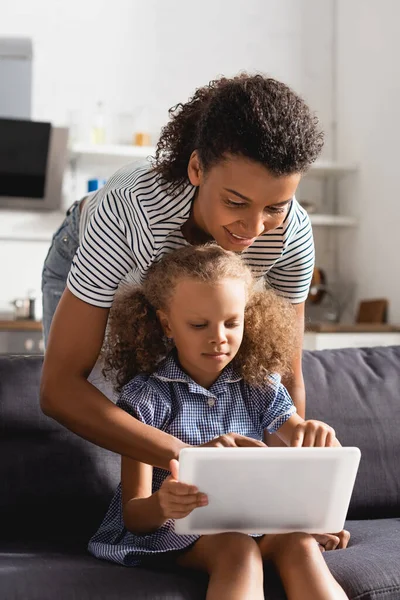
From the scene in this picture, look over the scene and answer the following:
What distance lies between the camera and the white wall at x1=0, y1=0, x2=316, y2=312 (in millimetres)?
4832

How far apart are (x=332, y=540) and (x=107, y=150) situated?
332cm

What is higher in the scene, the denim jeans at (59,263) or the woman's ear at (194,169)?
the woman's ear at (194,169)

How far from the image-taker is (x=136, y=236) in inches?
67.6

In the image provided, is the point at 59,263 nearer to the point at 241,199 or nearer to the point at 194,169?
the point at 194,169

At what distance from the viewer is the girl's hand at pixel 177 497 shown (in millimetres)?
1431

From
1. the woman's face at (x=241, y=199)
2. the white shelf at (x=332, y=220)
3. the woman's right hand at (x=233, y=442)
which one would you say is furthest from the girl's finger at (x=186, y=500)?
the white shelf at (x=332, y=220)

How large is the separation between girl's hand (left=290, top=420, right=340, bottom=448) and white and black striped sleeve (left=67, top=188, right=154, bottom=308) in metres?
0.44

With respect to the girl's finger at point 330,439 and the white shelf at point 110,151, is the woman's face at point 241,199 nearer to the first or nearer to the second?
the girl's finger at point 330,439

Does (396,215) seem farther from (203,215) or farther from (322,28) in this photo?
(203,215)

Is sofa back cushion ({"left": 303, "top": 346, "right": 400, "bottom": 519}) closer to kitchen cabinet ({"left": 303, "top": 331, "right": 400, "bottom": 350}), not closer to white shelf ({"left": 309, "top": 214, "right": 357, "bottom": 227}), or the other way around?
kitchen cabinet ({"left": 303, "top": 331, "right": 400, "bottom": 350})

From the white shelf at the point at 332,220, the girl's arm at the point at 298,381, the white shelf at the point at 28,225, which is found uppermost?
the white shelf at the point at 332,220

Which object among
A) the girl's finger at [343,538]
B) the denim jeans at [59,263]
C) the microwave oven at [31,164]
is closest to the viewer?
the girl's finger at [343,538]

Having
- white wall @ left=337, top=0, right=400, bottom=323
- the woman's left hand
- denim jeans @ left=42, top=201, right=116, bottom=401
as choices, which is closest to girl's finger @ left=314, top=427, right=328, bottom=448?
the woman's left hand

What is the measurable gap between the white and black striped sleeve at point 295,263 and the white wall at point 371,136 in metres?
2.82
